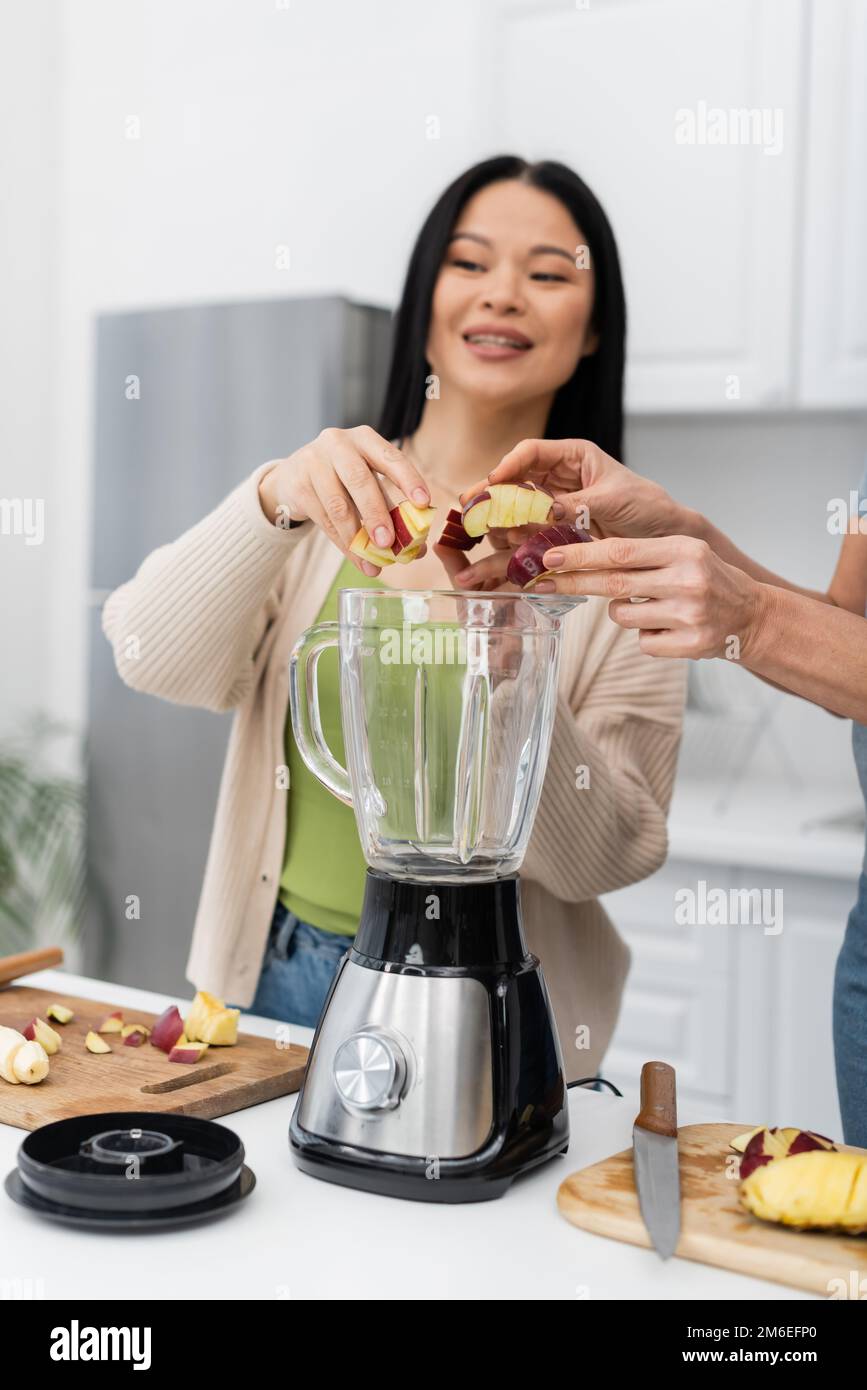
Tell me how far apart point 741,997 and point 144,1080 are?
1.41 meters

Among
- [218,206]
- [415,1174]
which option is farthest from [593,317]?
[218,206]

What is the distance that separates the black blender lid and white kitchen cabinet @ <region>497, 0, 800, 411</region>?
1.84 meters

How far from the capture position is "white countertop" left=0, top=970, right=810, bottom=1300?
0.67 m

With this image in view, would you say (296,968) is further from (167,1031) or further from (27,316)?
(27,316)

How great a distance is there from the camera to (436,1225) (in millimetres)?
747

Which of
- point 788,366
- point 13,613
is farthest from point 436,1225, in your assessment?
point 13,613

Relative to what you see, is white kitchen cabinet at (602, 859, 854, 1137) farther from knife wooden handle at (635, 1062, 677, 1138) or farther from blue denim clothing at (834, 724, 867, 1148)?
knife wooden handle at (635, 1062, 677, 1138)

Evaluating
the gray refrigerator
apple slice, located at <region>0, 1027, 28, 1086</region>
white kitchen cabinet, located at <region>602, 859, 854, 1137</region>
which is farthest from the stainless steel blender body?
the gray refrigerator

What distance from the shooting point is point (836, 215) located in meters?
2.24

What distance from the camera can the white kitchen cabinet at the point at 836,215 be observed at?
2.20 meters

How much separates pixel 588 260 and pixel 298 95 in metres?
1.76

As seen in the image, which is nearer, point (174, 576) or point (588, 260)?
point (174, 576)

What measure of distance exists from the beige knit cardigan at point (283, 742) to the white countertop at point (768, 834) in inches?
23.8

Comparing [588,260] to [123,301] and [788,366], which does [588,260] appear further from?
[123,301]
